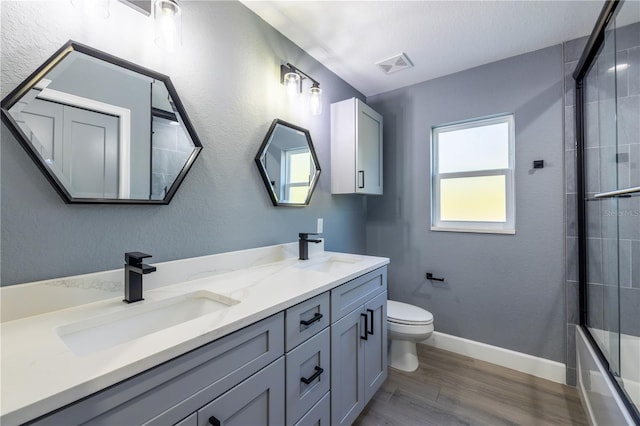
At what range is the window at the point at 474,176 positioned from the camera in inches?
86.7

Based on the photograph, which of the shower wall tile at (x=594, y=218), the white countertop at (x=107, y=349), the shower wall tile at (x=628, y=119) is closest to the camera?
the white countertop at (x=107, y=349)

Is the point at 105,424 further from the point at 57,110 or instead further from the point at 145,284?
the point at 57,110

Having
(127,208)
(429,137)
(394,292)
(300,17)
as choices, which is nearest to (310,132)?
(300,17)

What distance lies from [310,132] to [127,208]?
1.37 meters

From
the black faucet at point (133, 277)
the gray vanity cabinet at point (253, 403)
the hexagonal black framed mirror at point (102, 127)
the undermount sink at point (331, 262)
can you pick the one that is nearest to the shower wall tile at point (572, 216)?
the undermount sink at point (331, 262)

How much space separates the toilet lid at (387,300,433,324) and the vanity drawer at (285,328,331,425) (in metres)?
0.91

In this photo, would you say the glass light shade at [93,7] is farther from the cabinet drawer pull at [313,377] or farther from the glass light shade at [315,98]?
the cabinet drawer pull at [313,377]

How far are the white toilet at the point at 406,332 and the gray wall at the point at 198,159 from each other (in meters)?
→ 0.95

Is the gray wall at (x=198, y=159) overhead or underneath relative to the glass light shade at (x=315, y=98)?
underneath

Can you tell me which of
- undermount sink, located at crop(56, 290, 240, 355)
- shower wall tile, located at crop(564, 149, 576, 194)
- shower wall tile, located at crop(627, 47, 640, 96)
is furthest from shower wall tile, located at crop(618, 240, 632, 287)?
undermount sink, located at crop(56, 290, 240, 355)

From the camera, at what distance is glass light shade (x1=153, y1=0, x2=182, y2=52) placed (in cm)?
109

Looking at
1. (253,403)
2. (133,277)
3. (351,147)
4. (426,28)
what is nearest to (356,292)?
(253,403)

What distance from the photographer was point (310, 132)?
210 centimetres

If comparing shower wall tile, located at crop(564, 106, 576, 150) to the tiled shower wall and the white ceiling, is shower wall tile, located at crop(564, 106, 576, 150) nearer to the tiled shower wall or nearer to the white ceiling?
the tiled shower wall
